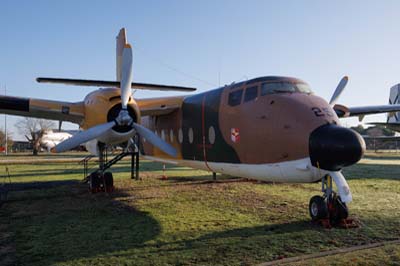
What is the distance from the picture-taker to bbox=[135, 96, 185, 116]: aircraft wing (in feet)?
41.2

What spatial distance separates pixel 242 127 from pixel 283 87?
53.7 inches

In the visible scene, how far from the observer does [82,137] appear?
9.93 m

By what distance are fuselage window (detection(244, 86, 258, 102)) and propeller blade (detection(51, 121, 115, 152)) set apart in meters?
4.10

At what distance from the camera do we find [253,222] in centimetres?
806

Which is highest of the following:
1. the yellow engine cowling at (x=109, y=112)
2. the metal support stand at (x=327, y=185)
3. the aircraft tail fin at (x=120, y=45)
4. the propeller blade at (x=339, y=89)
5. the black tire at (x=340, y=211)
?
the aircraft tail fin at (x=120, y=45)

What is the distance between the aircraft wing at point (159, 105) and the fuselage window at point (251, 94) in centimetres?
402

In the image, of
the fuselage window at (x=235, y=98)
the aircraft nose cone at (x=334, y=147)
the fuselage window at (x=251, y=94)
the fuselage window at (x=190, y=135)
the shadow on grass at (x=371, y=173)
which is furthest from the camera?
the shadow on grass at (x=371, y=173)

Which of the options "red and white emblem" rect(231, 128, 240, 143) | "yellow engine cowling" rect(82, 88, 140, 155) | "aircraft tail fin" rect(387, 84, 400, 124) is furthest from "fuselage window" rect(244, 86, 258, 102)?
"aircraft tail fin" rect(387, 84, 400, 124)

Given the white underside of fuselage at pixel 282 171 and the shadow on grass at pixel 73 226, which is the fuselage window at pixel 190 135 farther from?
the shadow on grass at pixel 73 226

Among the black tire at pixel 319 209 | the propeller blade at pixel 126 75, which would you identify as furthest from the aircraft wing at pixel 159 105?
the black tire at pixel 319 209

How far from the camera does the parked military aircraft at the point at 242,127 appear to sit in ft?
22.7

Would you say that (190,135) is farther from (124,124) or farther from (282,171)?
(282,171)

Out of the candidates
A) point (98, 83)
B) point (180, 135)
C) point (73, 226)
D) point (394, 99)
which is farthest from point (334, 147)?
point (394, 99)

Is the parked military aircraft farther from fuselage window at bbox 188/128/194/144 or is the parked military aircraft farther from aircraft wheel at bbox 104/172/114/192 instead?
aircraft wheel at bbox 104/172/114/192
